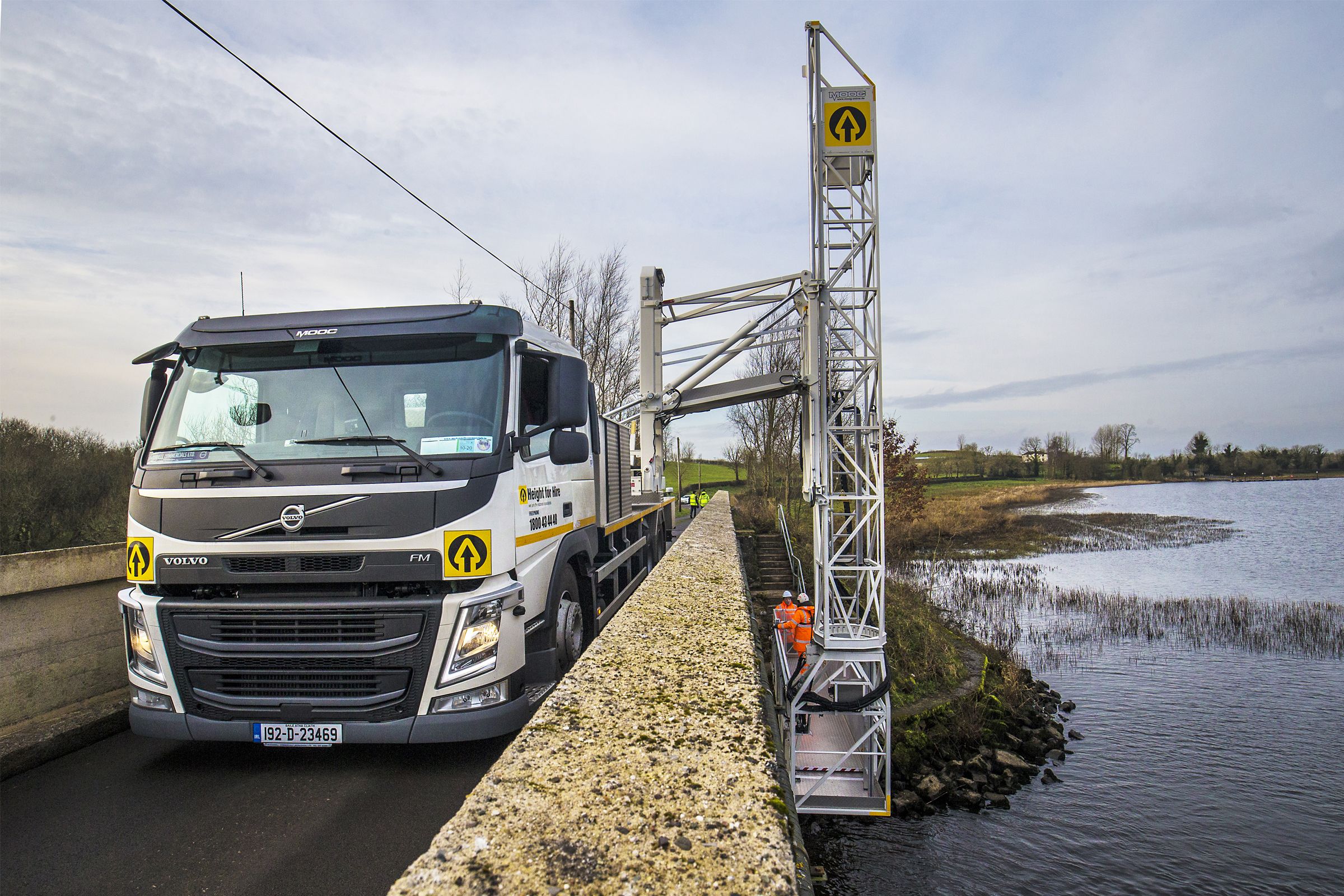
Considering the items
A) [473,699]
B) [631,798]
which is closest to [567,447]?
[473,699]

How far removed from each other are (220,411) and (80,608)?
7.38ft

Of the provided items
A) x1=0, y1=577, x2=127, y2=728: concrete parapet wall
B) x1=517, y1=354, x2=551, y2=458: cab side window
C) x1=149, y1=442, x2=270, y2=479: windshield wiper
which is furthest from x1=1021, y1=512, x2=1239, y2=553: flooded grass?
x1=149, y1=442, x2=270, y2=479: windshield wiper

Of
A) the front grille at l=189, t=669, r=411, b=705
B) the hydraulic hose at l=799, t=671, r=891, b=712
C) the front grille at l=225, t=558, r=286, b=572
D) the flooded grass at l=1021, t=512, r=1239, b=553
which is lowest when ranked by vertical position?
the flooded grass at l=1021, t=512, r=1239, b=553

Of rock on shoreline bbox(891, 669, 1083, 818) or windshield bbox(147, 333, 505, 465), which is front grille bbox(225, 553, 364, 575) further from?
rock on shoreline bbox(891, 669, 1083, 818)

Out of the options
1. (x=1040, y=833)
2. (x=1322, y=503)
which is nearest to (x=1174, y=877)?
(x=1040, y=833)

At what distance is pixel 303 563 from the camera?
4.21 meters

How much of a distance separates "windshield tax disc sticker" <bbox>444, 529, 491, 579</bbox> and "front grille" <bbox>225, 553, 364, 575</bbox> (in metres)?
0.48

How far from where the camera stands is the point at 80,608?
5.51 metres

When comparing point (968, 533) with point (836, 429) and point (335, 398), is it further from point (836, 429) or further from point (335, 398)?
point (335, 398)

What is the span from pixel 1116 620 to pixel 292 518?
20.9 metres

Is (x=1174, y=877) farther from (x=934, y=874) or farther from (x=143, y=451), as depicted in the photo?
(x=143, y=451)

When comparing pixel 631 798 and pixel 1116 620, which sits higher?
pixel 631 798

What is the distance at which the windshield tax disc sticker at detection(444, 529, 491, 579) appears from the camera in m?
4.22

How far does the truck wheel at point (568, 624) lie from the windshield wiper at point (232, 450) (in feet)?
6.99
